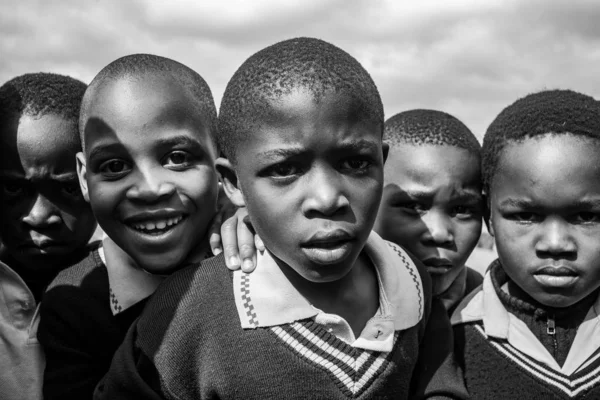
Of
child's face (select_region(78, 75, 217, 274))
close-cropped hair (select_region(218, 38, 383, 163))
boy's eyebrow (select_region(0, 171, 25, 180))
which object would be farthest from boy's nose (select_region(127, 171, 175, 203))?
boy's eyebrow (select_region(0, 171, 25, 180))

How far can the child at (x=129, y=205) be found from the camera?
2.18 meters

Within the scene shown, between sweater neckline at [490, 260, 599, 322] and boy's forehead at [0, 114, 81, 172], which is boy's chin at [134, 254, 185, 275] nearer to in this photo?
boy's forehead at [0, 114, 81, 172]

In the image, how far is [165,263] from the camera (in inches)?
89.2

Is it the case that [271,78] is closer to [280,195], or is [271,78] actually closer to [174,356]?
[280,195]

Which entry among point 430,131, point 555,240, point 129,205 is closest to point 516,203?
point 555,240

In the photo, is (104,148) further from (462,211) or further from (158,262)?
(462,211)

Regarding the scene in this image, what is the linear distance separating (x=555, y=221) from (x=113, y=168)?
5.21 feet

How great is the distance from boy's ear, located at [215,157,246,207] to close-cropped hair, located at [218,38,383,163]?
37 millimetres

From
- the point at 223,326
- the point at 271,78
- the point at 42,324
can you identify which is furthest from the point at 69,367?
the point at 271,78

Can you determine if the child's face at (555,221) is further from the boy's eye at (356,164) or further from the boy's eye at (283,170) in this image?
the boy's eye at (283,170)

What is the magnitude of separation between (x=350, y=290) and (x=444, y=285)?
85 cm

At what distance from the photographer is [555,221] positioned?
6.92 feet

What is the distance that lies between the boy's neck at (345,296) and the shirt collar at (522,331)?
521mm

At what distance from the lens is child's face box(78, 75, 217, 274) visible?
85.9 inches
